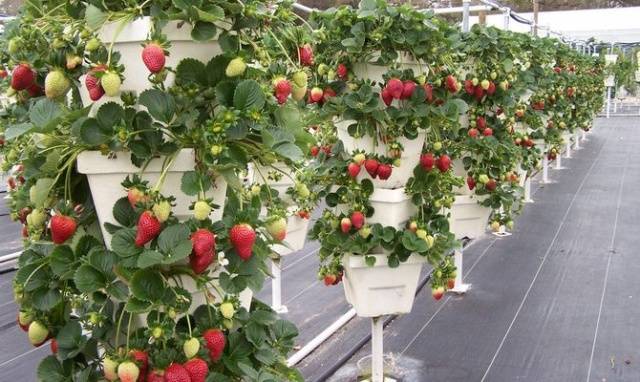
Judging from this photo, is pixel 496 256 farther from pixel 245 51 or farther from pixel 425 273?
pixel 245 51

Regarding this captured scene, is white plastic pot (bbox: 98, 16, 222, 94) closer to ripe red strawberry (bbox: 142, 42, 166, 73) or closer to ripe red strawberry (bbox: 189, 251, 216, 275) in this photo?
ripe red strawberry (bbox: 142, 42, 166, 73)

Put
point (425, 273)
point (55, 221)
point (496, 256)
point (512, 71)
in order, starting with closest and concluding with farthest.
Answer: point (55, 221) → point (512, 71) → point (425, 273) → point (496, 256)

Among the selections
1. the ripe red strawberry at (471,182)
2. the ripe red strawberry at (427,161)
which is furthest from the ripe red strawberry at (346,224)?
the ripe red strawberry at (471,182)

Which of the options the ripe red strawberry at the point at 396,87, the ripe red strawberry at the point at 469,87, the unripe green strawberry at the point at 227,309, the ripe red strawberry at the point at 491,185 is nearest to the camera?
the unripe green strawberry at the point at 227,309

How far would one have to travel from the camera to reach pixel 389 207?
2.30 metres

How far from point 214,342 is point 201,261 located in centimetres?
14

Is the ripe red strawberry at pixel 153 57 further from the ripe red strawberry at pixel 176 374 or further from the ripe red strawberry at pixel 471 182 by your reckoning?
the ripe red strawberry at pixel 471 182

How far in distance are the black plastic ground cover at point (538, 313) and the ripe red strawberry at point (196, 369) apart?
191cm

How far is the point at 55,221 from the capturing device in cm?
102

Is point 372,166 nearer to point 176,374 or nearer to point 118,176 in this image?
point 118,176

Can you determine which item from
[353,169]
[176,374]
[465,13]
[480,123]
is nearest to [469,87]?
[480,123]

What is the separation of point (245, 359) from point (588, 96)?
750 cm

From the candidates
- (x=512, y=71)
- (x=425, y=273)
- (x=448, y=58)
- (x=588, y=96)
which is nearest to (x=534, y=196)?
(x=588, y=96)

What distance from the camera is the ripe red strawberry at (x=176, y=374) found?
951mm
